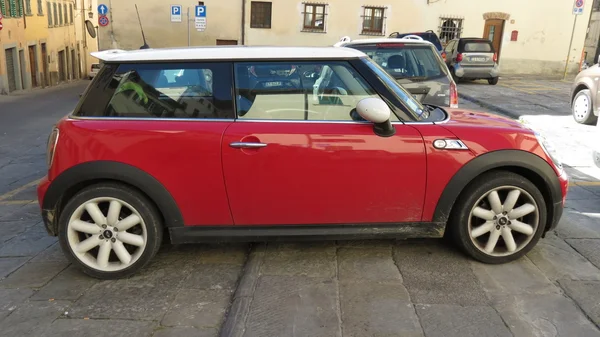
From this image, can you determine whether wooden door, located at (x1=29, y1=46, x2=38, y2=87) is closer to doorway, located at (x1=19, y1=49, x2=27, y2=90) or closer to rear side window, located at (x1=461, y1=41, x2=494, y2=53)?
doorway, located at (x1=19, y1=49, x2=27, y2=90)

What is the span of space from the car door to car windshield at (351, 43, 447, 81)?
11.6ft

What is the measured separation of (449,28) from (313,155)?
80.4ft

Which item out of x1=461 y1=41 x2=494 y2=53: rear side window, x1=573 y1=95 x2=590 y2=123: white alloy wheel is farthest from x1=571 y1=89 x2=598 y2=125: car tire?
x1=461 y1=41 x2=494 y2=53: rear side window

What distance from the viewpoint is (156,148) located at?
346 cm

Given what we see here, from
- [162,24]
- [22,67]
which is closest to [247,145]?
[162,24]

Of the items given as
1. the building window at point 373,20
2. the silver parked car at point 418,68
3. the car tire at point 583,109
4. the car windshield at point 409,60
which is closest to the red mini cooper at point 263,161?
the silver parked car at point 418,68

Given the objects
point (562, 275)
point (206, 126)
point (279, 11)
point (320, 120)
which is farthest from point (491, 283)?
point (279, 11)

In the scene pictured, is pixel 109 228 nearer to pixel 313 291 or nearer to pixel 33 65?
pixel 313 291

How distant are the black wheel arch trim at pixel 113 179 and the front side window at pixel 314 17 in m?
23.5

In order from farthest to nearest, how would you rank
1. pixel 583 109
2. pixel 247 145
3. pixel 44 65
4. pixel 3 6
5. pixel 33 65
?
1. pixel 44 65
2. pixel 33 65
3. pixel 3 6
4. pixel 583 109
5. pixel 247 145

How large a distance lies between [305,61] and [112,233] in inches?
71.4

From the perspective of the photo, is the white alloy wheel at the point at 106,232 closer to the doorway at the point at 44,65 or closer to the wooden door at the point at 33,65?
the wooden door at the point at 33,65

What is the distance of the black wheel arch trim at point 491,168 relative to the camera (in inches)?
140

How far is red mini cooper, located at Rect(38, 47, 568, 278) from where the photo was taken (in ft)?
11.4
